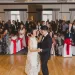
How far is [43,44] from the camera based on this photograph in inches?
225

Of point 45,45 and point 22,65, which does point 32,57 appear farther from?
point 22,65

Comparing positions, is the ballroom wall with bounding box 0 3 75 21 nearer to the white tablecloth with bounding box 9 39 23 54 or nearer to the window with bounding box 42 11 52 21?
the window with bounding box 42 11 52 21

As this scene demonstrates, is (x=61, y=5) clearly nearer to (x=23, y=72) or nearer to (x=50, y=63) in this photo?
(x=50, y=63)

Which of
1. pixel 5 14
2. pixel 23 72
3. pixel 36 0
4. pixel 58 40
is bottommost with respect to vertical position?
pixel 23 72

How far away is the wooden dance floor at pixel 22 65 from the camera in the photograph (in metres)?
7.30

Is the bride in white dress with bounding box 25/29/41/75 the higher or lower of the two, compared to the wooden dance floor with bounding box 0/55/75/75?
higher

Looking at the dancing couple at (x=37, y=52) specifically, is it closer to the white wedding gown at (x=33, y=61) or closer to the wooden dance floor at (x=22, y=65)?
the white wedding gown at (x=33, y=61)

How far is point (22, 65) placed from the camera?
27.0 ft

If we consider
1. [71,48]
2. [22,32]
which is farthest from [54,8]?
[71,48]

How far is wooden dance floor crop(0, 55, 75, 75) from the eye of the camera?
7.30 metres

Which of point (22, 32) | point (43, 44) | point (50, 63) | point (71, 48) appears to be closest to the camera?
point (43, 44)

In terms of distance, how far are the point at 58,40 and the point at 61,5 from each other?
6049 mm

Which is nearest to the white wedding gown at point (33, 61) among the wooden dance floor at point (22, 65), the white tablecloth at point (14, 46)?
the wooden dance floor at point (22, 65)

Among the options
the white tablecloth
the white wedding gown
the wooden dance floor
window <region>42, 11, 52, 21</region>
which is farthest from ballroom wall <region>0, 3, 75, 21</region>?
the white wedding gown
